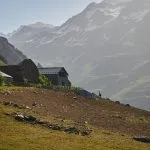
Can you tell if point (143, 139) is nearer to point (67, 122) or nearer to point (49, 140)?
point (67, 122)

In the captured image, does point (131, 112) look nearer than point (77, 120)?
No

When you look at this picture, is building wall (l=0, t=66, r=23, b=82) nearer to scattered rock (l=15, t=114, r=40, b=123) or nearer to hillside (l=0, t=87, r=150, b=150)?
hillside (l=0, t=87, r=150, b=150)

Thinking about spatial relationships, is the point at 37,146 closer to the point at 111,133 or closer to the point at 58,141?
the point at 58,141

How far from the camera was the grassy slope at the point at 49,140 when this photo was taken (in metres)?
41.9

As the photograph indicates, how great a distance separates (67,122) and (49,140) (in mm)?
10560

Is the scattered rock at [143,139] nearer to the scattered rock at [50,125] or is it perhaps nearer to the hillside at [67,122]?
the hillside at [67,122]

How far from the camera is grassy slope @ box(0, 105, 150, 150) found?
137 ft

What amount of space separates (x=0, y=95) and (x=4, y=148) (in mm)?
25214

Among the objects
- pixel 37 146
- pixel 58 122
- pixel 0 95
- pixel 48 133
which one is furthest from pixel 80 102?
pixel 37 146

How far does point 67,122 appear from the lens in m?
54.8

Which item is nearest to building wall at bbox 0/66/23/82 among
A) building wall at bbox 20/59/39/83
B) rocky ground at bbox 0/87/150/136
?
building wall at bbox 20/59/39/83

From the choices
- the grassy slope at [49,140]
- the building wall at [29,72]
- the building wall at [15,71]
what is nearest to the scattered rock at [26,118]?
the grassy slope at [49,140]

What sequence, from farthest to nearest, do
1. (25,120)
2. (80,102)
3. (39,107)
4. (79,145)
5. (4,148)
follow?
1. (80,102)
2. (39,107)
3. (25,120)
4. (79,145)
5. (4,148)

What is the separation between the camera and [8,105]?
189 feet
